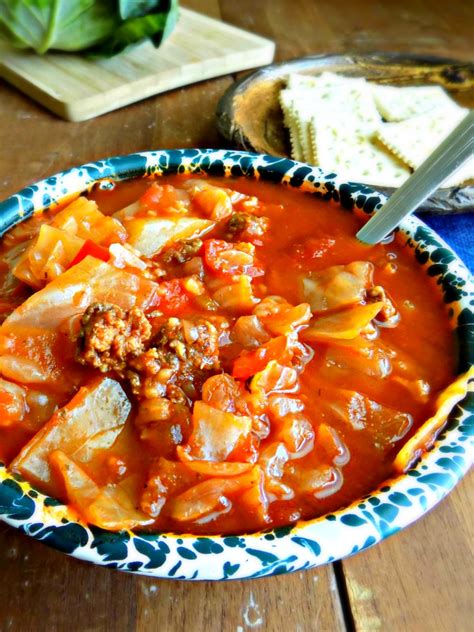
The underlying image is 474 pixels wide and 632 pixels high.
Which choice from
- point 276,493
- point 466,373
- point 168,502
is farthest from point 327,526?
point 466,373

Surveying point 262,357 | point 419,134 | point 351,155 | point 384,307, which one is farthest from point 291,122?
point 262,357

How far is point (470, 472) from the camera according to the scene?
1.77m

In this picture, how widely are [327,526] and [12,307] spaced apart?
1101 millimetres

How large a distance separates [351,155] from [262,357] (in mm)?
1768

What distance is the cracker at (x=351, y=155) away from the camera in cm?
297

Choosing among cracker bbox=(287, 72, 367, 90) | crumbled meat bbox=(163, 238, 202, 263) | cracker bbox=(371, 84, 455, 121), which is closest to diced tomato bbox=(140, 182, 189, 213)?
crumbled meat bbox=(163, 238, 202, 263)

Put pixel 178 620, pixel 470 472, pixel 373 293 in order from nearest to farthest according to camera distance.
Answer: pixel 178 620 < pixel 470 472 < pixel 373 293

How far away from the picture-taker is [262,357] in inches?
66.5

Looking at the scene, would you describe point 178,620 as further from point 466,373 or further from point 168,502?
point 466,373

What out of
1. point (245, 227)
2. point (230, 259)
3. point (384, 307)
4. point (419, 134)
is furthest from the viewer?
point (419, 134)

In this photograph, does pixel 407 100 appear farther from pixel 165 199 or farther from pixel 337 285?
pixel 337 285

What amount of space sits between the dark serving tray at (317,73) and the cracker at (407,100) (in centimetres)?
17

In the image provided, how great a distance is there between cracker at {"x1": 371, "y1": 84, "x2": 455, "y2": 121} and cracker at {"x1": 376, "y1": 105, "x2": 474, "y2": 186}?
0.12 metres

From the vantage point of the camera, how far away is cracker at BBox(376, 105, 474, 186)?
3.06m
